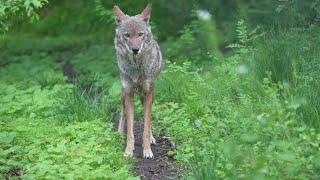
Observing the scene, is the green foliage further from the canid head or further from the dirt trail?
the dirt trail

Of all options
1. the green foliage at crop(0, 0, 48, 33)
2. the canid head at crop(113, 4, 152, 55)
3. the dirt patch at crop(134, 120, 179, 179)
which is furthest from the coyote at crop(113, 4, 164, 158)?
the green foliage at crop(0, 0, 48, 33)

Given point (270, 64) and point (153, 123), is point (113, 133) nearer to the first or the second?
point (153, 123)

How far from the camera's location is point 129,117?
8.20m

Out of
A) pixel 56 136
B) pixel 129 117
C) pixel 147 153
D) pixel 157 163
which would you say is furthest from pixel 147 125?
pixel 56 136

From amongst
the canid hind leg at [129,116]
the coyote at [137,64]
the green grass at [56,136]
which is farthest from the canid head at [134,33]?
the green grass at [56,136]

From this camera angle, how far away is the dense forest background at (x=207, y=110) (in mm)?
5840

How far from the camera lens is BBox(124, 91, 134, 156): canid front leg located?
7.98 metres

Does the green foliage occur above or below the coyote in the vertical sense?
above

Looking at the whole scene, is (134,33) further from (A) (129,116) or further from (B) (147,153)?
(B) (147,153)

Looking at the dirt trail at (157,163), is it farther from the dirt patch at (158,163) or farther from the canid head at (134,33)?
the canid head at (134,33)

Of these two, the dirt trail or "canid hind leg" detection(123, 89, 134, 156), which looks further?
"canid hind leg" detection(123, 89, 134, 156)

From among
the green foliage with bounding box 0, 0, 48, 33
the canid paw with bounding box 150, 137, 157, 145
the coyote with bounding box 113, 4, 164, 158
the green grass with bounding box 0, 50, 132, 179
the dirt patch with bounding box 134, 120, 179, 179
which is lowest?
the dirt patch with bounding box 134, 120, 179, 179

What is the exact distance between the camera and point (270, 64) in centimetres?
865

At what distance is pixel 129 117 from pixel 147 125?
23cm
